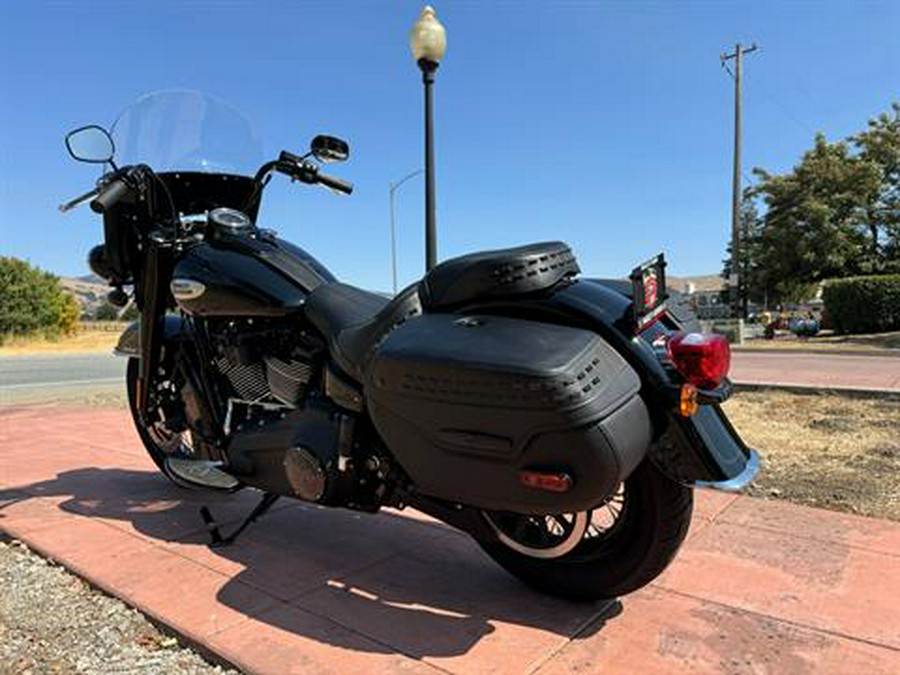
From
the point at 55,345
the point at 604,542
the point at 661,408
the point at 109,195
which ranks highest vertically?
the point at 109,195

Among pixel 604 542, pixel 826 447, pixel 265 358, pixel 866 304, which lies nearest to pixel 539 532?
pixel 604 542

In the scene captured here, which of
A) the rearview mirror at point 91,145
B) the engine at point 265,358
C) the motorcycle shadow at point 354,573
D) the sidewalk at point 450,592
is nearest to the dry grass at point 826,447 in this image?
the sidewalk at point 450,592

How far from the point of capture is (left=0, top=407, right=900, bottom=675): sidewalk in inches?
83.8

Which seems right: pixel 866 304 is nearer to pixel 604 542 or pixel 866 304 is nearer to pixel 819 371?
pixel 819 371

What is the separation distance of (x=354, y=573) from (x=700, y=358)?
1635 millimetres

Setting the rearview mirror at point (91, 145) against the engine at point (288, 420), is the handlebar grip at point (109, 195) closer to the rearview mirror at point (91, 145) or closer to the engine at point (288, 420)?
the rearview mirror at point (91, 145)

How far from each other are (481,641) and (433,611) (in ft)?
0.89

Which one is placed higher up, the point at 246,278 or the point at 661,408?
the point at 246,278

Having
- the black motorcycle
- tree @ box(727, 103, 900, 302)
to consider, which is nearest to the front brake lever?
the black motorcycle

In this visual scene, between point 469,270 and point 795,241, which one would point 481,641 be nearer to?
point 469,270

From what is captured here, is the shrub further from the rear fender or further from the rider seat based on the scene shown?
the rear fender

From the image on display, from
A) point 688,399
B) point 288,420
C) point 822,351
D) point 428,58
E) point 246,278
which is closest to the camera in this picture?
point 688,399

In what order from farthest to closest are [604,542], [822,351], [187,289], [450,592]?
[822,351] < [187,289] < [450,592] < [604,542]

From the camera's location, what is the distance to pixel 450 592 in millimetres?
2600
